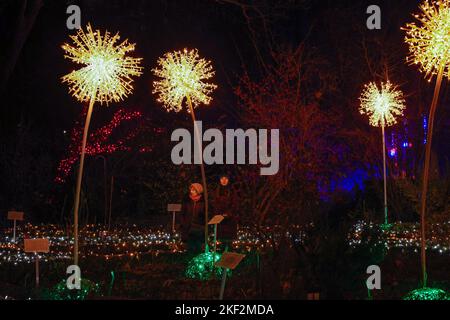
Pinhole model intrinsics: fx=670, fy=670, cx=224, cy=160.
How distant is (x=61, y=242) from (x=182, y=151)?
7.08 metres

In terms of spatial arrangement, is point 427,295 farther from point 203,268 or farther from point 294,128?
point 294,128

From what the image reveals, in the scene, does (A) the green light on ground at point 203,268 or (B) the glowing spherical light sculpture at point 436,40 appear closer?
(B) the glowing spherical light sculpture at point 436,40

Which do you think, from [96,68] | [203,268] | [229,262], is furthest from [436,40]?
[203,268]

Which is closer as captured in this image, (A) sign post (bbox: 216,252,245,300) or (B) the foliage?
(A) sign post (bbox: 216,252,245,300)

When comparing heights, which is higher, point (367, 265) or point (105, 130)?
point (105, 130)

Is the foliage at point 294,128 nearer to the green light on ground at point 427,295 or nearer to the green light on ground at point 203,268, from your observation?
the green light on ground at point 203,268

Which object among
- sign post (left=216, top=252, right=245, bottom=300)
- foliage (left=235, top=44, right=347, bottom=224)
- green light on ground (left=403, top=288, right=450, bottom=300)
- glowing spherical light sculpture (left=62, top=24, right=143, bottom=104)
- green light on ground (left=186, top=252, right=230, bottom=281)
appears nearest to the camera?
sign post (left=216, top=252, right=245, bottom=300)

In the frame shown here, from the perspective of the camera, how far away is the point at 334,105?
23.4 metres

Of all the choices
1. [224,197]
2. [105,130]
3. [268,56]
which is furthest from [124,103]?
[224,197]

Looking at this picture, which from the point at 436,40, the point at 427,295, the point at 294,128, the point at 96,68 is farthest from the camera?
the point at 294,128

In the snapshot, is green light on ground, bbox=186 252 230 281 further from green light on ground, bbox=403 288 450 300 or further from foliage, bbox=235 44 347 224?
foliage, bbox=235 44 347 224

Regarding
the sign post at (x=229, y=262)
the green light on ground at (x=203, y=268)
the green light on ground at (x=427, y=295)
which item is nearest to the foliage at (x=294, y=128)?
the green light on ground at (x=203, y=268)

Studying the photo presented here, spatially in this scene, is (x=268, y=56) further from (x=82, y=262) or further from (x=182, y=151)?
(x=82, y=262)

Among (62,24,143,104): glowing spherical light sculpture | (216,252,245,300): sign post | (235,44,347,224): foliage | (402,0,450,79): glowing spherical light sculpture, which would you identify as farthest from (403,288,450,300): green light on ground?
(235,44,347,224): foliage
